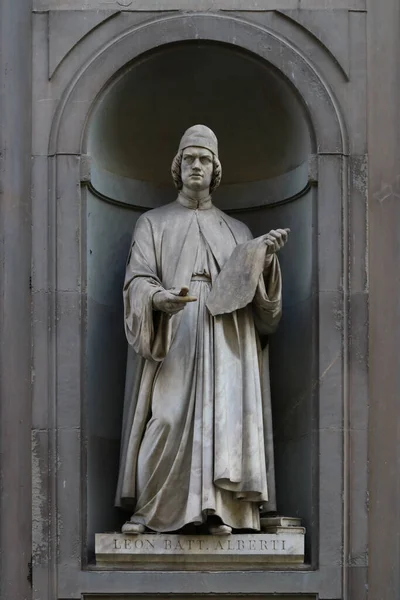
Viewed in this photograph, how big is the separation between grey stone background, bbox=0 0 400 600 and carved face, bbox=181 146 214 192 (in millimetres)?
680

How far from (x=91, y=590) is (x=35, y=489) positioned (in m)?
0.81

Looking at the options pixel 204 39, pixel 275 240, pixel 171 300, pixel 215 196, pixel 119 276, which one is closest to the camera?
pixel 171 300

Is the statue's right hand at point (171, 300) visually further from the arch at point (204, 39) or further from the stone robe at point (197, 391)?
the arch at point (204, 39)

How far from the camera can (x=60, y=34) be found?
18000mm

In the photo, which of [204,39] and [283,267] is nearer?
[204,39]

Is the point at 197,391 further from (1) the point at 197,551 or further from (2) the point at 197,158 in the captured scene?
(2) the point at 197,158

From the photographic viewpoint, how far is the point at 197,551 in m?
17.1

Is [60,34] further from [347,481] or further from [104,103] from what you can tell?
[347,481]

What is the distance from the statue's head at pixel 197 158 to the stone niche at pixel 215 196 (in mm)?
605

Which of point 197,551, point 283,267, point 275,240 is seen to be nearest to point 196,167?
point 275,240

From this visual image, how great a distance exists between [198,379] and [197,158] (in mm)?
1626

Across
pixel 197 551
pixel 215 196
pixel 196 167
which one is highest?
pixel 196 167

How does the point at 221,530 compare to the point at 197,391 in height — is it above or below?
below

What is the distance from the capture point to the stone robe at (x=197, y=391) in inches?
675
